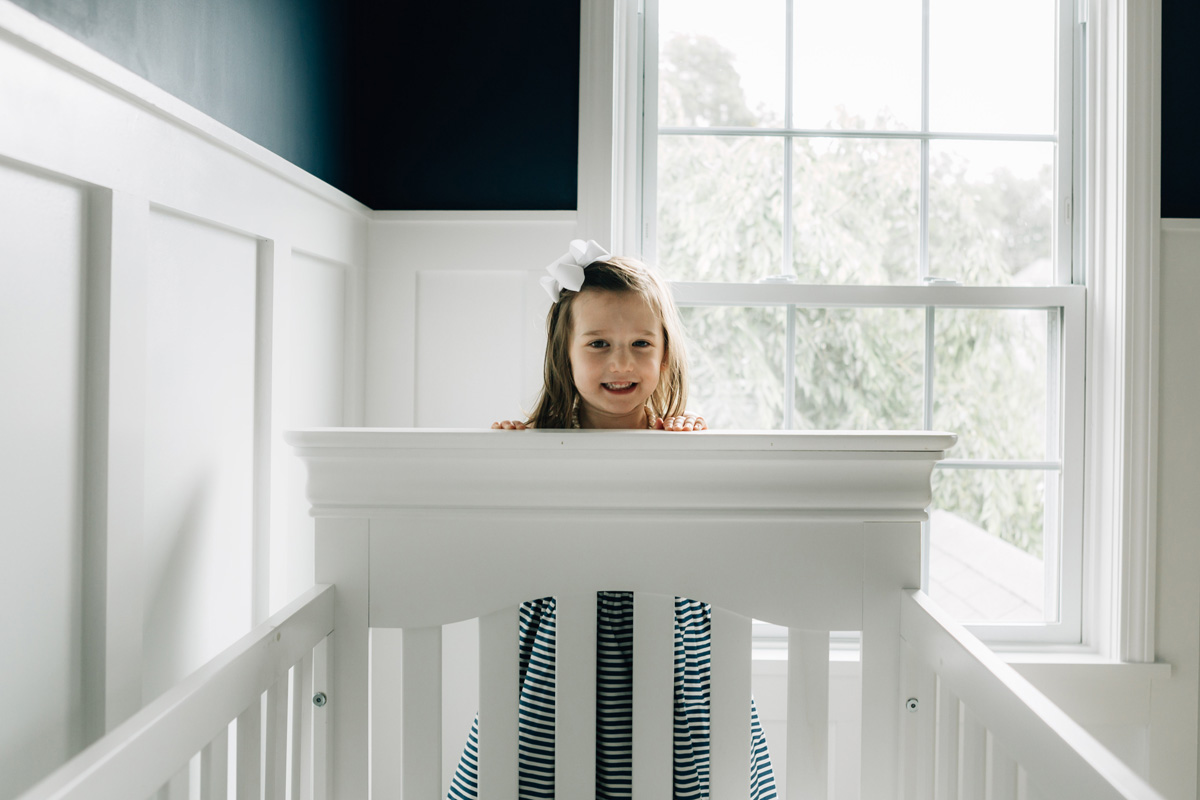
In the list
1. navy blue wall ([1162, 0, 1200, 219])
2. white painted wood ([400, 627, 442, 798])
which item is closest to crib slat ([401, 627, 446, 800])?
white painted wood ([400, 627, 442, 798])

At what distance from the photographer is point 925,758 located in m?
0.89

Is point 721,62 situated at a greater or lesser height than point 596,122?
greater

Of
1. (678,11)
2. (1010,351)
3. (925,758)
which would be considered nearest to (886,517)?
(925,758)

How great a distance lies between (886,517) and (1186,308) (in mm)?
1047

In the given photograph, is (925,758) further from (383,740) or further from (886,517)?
(383,740)

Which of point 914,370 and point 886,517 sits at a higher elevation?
point 914,370

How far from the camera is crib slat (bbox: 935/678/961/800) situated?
2.56ft

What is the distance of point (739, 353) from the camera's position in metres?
1.70

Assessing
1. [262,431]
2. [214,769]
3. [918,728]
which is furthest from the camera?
[262,431]

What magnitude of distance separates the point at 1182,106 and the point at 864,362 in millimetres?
775

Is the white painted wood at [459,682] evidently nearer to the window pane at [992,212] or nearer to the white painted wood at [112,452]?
the white painted wood at [112,452]

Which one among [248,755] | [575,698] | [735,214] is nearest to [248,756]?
[248,755]

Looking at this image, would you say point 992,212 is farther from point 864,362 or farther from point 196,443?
point 196,443

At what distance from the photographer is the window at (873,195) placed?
1.69 metres
